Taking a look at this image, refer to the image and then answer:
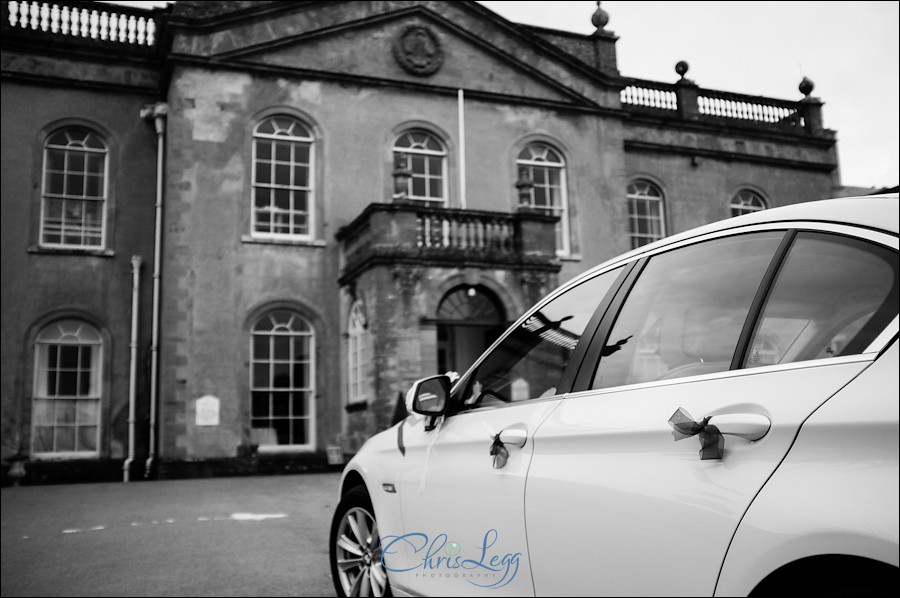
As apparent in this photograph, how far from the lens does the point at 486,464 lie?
3.16 meters

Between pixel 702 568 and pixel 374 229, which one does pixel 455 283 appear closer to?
pixel 374 229

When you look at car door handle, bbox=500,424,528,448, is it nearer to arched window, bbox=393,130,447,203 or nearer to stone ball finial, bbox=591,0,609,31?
arched window, bbox=393,130,447,203

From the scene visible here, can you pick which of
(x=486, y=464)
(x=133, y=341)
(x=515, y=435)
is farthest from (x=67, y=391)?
(x=515, y=435)

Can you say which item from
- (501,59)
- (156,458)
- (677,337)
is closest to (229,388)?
(156,458)

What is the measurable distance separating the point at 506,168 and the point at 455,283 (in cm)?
531

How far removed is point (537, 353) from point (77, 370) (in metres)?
17.1

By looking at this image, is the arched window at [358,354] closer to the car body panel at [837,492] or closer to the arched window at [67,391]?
the arched window at [67,391]

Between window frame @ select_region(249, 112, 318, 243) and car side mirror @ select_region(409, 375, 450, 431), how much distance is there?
14696mm

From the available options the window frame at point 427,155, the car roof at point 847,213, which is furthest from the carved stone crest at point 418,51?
the car roof at point 847,213

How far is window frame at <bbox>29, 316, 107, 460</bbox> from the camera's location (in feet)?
57.5

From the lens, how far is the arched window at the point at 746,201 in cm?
2475

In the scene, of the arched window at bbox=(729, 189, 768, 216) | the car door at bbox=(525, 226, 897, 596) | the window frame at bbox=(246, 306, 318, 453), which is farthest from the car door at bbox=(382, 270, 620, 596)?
the arched window at bbox=(729, 189, 768, 216)

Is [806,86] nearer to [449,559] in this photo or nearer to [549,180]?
[549,180]

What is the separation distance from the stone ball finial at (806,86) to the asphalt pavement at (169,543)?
21493mm
